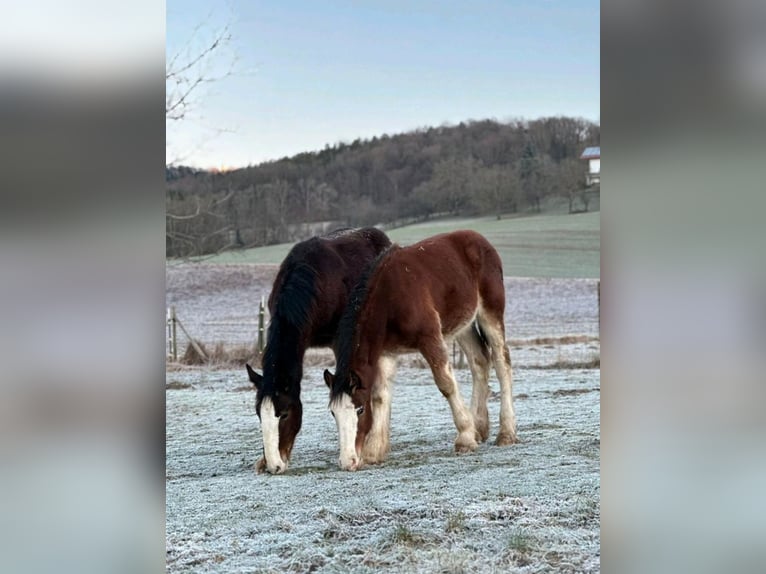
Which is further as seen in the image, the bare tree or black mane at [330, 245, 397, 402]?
the bare tree

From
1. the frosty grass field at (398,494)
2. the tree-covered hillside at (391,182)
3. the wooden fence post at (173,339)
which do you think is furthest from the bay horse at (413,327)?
the tree-covered hillside at (391,182)

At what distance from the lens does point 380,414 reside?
488 centimetres

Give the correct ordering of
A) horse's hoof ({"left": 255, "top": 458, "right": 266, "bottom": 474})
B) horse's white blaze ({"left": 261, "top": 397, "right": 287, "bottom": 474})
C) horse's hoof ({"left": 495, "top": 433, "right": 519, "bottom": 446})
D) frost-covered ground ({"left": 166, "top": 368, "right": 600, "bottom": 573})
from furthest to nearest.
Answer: horse's hoof ({"left": 495, "top": 433, "right": 519, "bottom": 446}) → horse's hoof ({"left": 255, "top": 458, "right": 266, "bottom": 474}) → horse's white blaze ({"left": 261, "top": 397, "right": 287, "bottom": 474}) → frost-covered ground ({"left": 166, "top": 368, "right": 600, "bottom": 573})

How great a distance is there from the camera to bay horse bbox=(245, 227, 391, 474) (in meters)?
4.59

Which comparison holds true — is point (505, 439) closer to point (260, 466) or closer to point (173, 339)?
point (260, 466)

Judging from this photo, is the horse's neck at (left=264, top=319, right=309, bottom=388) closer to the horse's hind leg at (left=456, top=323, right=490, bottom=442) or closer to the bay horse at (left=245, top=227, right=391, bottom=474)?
the bay horse at (left=245, top=227, right=391, bottom=474)

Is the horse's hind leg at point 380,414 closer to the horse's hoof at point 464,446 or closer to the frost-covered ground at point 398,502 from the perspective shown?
the frost-covered ground at point 398,502

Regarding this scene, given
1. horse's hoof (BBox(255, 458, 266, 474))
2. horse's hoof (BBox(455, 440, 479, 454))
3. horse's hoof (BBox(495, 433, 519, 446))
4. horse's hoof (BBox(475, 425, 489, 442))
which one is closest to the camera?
horse's hoof (BBox(255, 458, 266, 474))

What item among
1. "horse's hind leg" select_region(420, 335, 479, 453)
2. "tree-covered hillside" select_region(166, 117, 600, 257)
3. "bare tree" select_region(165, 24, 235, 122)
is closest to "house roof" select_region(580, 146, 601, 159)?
"tree-covered hillside" select_region(166, 117, 600, 257)

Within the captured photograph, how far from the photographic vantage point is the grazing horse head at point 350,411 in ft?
14.9

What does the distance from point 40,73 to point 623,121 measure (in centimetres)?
107

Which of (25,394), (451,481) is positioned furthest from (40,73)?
(451,481)

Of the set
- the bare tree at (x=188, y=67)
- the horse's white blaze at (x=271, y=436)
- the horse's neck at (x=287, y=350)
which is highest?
the bare tree at (x=188, y=67)

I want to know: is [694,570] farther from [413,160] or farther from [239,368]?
[413,160]
